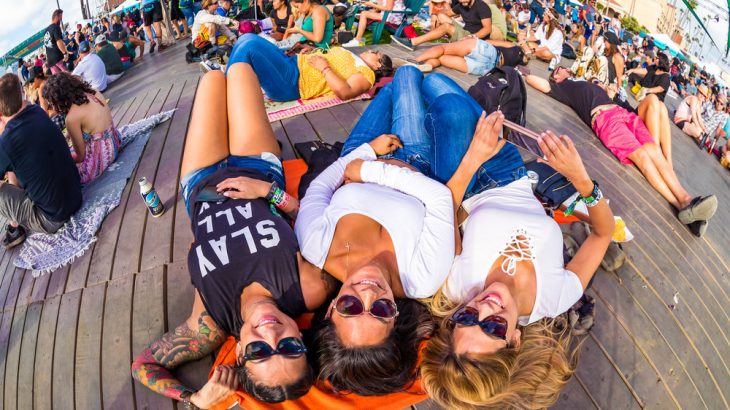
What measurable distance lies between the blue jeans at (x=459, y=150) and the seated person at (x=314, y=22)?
338cm

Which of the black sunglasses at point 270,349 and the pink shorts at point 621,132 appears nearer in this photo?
the black sunglasses at point 270,349

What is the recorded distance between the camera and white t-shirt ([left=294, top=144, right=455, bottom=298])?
2.29 m

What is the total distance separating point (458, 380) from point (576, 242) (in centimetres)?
138

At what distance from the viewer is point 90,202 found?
11.8 feet

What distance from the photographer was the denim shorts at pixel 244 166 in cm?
293

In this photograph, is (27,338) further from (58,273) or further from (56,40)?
(56,40)

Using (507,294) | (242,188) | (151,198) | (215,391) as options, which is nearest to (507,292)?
(507,294)

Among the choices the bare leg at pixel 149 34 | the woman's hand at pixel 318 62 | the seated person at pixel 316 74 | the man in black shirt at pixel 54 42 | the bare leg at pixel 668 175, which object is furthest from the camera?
the bare leg at pixel 149 34

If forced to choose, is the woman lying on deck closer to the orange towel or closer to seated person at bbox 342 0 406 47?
the orange towel

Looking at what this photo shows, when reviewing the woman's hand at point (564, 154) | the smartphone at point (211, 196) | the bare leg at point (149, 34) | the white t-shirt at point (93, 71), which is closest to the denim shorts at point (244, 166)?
the smartphone at point (211, 196)

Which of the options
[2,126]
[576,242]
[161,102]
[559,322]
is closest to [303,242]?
[559,322]

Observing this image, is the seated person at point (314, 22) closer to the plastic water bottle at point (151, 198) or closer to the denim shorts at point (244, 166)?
the denim shorts at point (244, 166)

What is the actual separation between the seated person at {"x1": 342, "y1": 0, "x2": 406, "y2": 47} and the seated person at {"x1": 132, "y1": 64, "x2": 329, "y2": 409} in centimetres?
472

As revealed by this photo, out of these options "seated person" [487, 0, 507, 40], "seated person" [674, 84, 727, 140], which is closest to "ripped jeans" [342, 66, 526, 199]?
"seated person" [487, 0, 507, 40]
